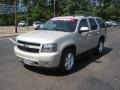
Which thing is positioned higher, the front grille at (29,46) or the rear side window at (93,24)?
the rear side window at (93,24)

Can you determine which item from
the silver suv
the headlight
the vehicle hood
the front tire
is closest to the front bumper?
the silver suv

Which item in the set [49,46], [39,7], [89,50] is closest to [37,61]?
[49,46]

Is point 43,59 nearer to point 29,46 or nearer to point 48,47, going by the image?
point 48,47

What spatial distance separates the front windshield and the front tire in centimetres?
82

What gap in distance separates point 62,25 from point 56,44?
1.55 meters

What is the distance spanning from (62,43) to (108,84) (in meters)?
1.77

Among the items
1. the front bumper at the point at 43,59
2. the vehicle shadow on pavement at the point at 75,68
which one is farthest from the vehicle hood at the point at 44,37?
the vehicle shadow on pavement at the point at 75,68

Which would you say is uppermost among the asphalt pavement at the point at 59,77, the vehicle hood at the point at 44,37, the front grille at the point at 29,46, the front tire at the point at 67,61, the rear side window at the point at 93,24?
the rear side window at the point at 93,24

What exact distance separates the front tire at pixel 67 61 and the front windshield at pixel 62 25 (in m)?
0.82

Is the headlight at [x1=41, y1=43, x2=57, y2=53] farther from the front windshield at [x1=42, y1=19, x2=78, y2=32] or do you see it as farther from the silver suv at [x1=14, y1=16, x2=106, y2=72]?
the front windshield at [x1=42, y1=19, x2=78, y2=32]

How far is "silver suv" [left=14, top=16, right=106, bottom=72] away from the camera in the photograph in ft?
20.7

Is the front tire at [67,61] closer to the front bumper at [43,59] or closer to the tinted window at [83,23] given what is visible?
the front bumper at [43,59]

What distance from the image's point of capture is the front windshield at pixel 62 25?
296 inches

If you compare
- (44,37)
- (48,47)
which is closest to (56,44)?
(48,47)
